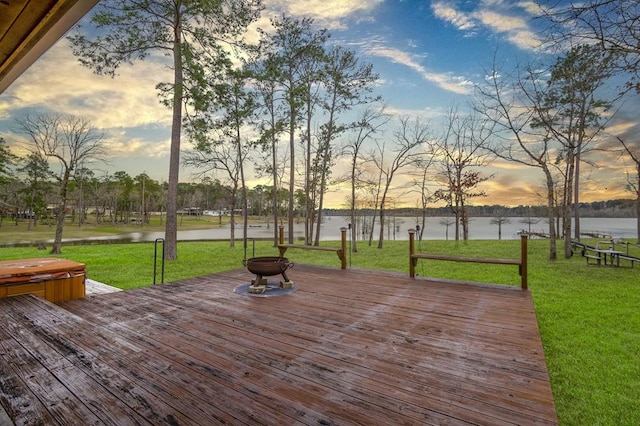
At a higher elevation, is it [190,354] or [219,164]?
[219,164]

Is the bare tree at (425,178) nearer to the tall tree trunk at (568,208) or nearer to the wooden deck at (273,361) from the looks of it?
the tall tree trunk at (568,208)

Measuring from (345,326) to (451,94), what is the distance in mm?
16002

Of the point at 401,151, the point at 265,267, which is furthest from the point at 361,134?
the point at 265,267

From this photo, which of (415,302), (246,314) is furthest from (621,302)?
(246,314)

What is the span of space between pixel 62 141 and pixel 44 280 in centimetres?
1330

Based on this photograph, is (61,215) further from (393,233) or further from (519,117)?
(393,233)

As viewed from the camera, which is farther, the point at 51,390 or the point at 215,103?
the point at 215,103

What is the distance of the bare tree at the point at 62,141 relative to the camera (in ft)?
42.9

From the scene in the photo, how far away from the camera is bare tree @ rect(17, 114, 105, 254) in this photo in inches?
515

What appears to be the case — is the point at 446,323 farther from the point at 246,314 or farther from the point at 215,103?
the point at 215,103

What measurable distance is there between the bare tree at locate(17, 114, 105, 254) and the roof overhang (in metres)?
14.0

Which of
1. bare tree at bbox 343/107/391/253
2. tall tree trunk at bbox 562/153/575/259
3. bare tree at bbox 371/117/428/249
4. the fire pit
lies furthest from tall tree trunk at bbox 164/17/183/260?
tall tree trunk at bbox 562/153/575/259

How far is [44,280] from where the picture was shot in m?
4.17

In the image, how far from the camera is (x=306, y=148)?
16.0 m
